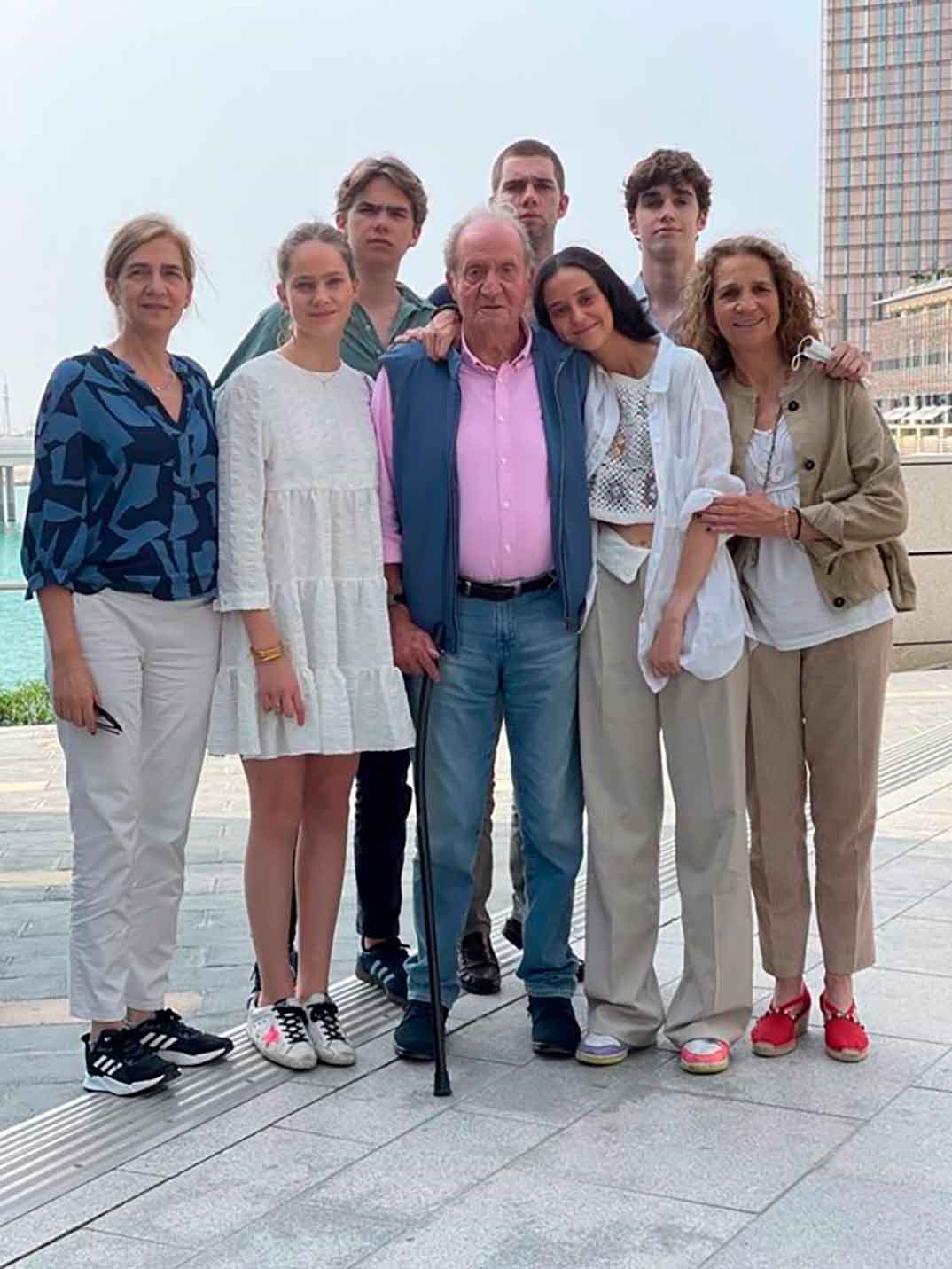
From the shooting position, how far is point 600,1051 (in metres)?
3.92

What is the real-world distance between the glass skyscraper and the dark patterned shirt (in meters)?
→ 164

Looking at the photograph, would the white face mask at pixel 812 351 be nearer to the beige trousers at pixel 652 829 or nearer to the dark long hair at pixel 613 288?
the dark long hair at pixel 613 288

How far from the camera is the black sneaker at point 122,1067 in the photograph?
148 inches

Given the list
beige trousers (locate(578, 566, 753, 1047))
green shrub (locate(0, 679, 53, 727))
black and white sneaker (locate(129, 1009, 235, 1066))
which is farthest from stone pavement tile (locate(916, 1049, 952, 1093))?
green shrub (locate(0, 679, 53, 727))

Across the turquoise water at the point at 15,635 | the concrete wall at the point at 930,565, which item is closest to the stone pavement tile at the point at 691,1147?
the turquoise water at the point at 15,635

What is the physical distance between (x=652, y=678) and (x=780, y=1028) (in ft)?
2.82

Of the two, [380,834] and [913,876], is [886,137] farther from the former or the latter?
[380,834]

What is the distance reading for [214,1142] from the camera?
3.46 metres

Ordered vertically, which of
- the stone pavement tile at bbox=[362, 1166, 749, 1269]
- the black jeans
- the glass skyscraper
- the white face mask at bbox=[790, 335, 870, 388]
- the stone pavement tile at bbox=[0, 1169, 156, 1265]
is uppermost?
the glass skyscraper

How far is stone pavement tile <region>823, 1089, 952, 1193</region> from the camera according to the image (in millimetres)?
3244

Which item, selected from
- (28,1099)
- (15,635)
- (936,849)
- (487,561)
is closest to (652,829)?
(487,561)

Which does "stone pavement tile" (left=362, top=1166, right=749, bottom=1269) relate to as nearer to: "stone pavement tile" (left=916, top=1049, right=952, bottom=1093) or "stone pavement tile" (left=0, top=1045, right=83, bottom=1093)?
"stone pavement tile" (left=916, top=1049, right=952, bottom=1093)

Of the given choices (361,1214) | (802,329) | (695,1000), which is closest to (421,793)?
(695,1000)

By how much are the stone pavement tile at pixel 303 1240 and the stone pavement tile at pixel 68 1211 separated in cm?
29
